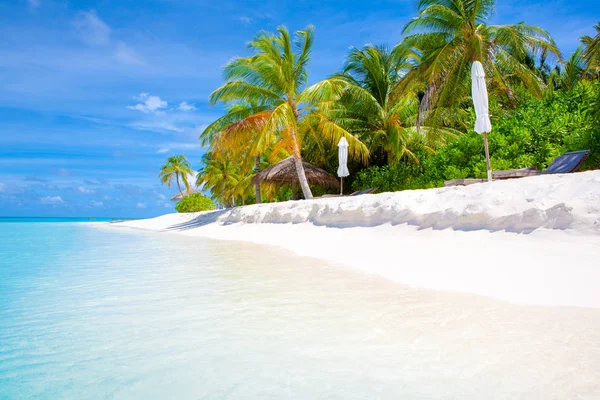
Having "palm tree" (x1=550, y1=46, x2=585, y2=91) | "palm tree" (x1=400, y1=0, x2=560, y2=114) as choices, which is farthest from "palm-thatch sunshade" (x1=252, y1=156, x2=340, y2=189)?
"palm tree" (x1=550, y1=46, x2=585, y2=91)

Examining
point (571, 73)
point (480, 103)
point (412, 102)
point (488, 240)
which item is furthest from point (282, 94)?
point (571, 73)

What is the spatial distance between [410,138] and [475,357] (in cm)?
1234

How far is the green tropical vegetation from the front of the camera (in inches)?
373

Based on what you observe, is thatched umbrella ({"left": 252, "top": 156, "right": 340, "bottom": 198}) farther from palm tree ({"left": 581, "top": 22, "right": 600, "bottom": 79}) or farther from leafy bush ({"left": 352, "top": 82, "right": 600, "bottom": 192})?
palm tree ({"left": 581, "top": 22, "right": 600, "bottom": 79})

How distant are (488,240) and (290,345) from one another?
3.51 m

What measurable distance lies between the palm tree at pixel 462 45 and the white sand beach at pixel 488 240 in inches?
257

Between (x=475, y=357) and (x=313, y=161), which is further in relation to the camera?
(x=313, y=161)

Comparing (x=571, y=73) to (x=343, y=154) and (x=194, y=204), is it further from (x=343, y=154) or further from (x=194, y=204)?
(x=194, y=204)

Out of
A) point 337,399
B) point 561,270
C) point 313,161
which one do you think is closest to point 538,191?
point 561,270

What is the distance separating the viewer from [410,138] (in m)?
13.4

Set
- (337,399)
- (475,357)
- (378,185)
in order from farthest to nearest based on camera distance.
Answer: (378,185), (475,357), (337,399)

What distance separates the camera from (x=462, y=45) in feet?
38.5

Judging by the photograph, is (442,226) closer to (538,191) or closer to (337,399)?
(538,191)

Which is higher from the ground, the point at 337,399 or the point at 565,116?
the point at 565,116
